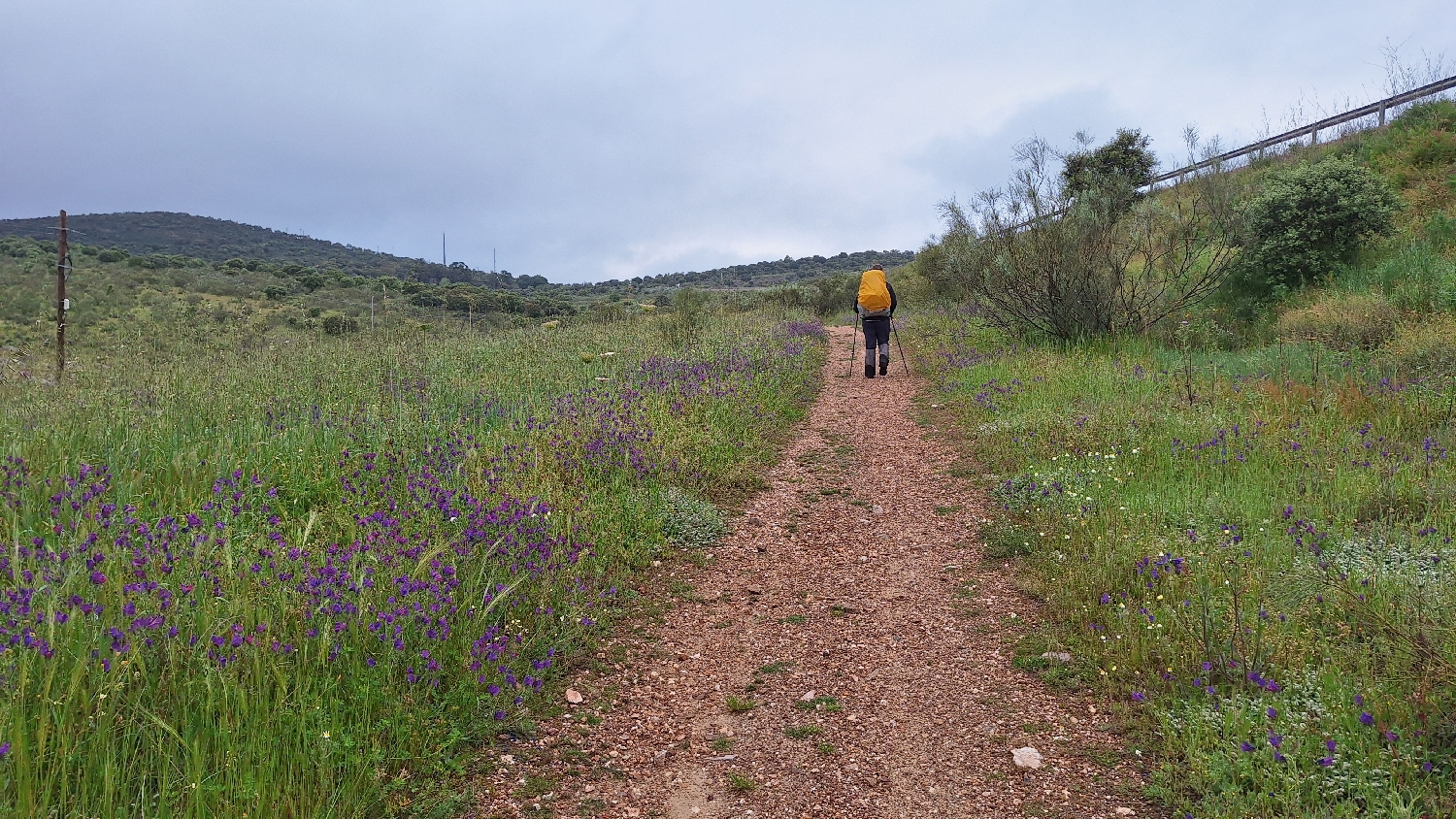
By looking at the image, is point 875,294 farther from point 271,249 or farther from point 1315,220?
point 271,249

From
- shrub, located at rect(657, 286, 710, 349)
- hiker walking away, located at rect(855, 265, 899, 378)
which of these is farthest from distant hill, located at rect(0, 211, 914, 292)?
hiker walking away, located at rect(855, 265, 899, 378)

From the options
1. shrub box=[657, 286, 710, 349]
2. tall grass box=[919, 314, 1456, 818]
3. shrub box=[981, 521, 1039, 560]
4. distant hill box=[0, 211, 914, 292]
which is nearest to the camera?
tall grass box=[919, 314, 1456, 818]

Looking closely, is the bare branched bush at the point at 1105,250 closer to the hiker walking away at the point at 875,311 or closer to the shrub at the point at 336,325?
the hiker walking away at the point at 875,311

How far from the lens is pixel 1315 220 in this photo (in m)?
12.2

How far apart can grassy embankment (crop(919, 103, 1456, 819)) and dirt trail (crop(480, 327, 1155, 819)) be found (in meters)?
0.28

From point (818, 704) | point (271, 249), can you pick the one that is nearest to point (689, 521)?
point (818, 704)

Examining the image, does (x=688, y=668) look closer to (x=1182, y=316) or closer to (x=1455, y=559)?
(x=1455, y=559)

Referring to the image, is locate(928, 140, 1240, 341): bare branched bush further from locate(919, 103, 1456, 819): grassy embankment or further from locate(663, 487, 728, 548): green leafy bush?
locate(663, 487, 728, 548): green leafy bush

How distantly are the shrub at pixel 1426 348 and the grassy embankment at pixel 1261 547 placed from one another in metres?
0.03

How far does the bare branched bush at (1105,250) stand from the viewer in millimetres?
Answer: 11641

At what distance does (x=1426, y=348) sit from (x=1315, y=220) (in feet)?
18.2

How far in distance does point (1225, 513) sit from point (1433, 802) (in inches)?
107

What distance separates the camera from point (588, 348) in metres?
13.9

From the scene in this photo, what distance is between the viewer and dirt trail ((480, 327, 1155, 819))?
2768 mm
